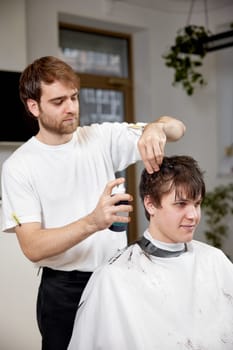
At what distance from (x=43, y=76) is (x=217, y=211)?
3163 millimetres

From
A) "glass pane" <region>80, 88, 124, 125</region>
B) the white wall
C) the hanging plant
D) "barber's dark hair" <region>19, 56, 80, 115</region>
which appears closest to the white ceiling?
the white wall

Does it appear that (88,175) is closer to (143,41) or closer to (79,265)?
(79,265)

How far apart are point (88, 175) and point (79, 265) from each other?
0.32 metres

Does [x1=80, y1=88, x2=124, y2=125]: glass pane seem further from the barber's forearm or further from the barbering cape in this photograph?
the barbering cape

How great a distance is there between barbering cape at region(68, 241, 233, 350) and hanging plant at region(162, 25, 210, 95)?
277 centimetres

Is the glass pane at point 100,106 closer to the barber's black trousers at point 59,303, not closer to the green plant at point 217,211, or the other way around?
the green plant at point 217,211

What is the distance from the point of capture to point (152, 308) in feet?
5.02

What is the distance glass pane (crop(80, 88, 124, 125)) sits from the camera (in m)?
4.42

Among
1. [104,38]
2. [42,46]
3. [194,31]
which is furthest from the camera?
[104,38]

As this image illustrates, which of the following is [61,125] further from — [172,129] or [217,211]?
[217,211]

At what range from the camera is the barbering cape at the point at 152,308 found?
4.89 ft

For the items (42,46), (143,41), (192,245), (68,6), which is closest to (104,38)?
(143,41)

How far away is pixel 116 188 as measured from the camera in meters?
1.43

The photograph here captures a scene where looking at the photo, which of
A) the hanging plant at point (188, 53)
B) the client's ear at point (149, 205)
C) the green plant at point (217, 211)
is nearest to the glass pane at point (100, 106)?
the hanging plant at point (188, 53)
